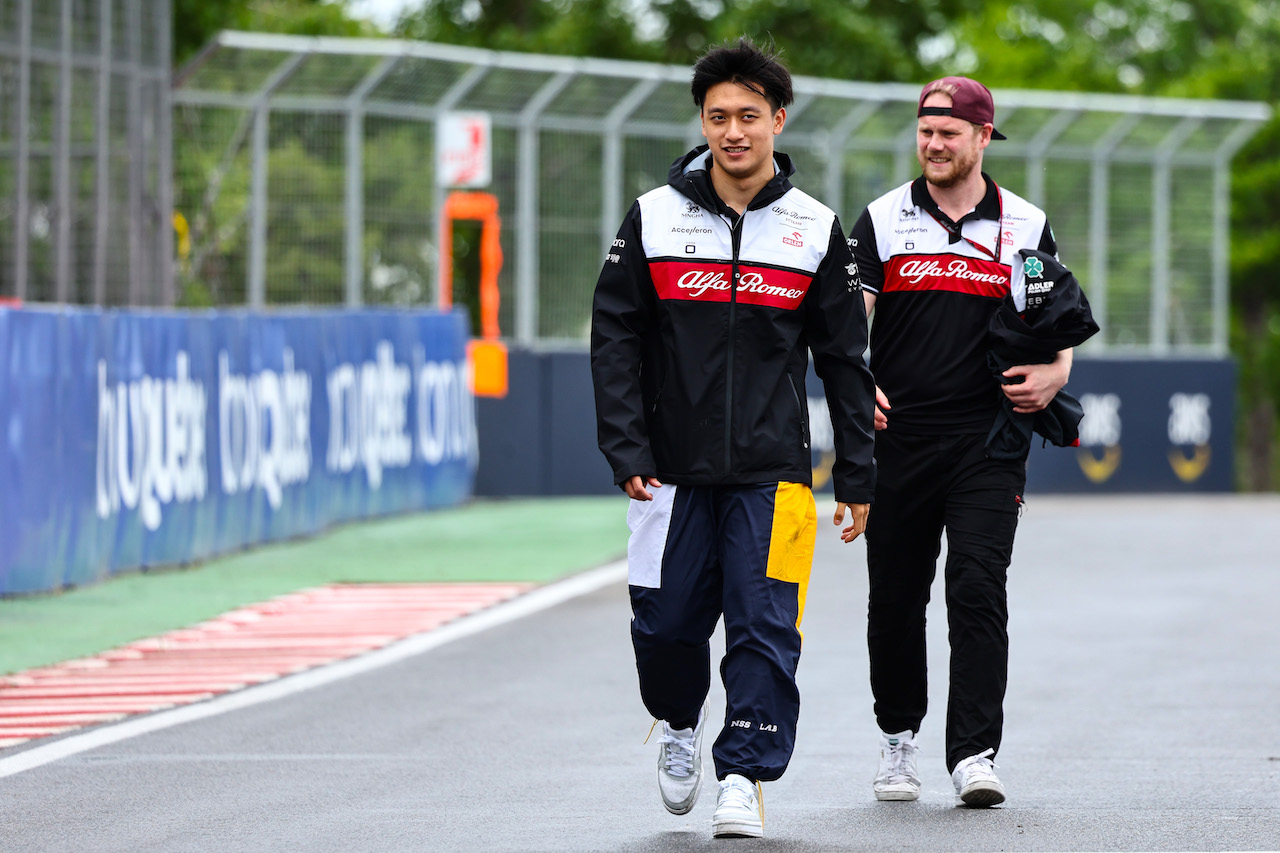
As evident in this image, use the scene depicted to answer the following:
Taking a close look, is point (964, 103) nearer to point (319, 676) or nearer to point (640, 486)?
point (640, 486)

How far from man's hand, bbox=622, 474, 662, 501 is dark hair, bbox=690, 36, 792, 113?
0.95 metres

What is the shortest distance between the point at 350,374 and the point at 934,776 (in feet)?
34.5

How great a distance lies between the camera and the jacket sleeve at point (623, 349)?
561 centimetres

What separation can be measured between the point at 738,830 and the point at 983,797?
2.74ft

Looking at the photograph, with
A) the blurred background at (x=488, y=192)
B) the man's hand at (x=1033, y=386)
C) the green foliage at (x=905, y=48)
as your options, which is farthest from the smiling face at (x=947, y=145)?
the green foliage at (x=905, y=48)

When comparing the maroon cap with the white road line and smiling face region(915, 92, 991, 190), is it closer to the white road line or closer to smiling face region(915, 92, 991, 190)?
smiling face region(915, 92, 991, 190)

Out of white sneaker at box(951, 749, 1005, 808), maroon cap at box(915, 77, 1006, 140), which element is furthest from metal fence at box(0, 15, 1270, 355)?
white sneaker at box(951, 749, 1005, 808)

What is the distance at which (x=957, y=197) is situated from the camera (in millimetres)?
6406

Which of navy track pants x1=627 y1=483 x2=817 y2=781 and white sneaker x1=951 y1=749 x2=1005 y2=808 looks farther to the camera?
white sneaker x1=951 y1=749 x2=1005 y2=808

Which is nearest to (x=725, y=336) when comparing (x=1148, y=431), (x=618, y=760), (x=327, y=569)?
(x=618, y=760)

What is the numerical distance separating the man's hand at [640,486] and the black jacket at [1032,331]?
1.08m

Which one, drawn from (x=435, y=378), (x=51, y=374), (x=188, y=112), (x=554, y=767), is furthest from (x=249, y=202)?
(x=554, y=767)

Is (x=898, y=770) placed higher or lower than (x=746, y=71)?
lower

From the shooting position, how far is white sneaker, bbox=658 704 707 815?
5836 mm
